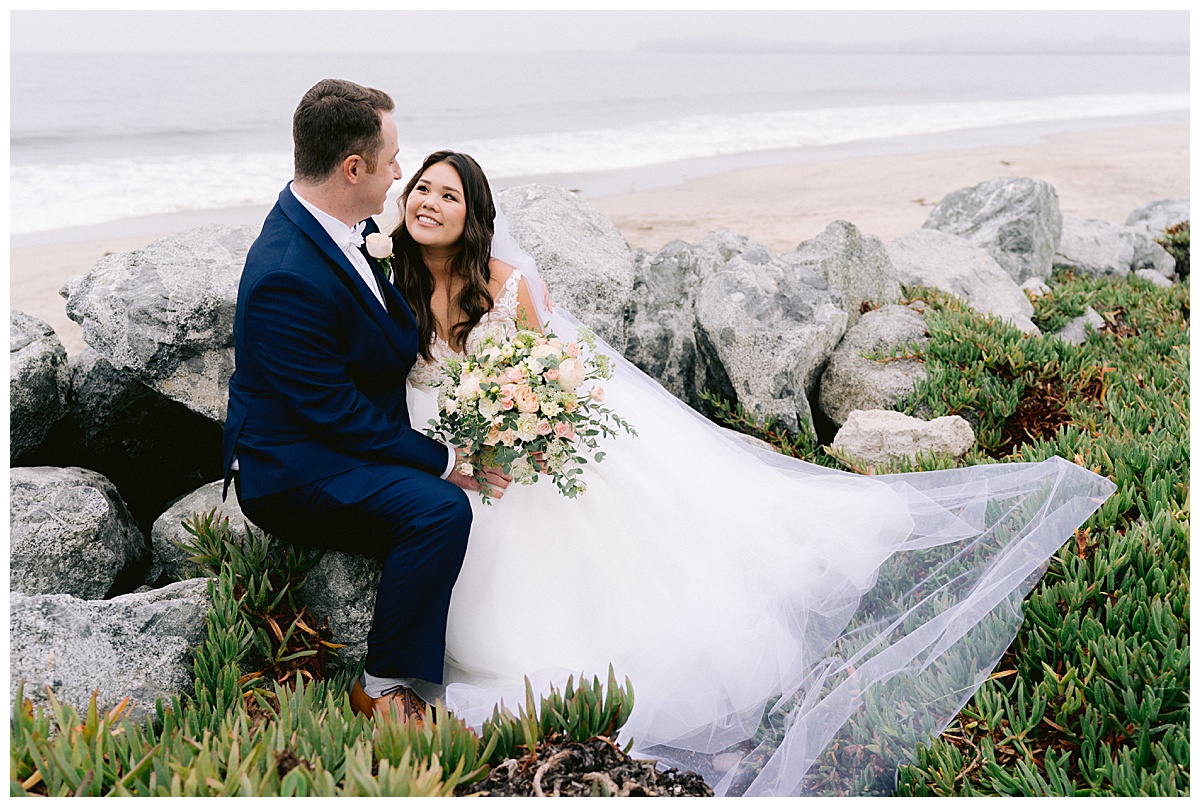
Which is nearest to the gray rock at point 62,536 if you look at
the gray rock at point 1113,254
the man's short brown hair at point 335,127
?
the man's short brown hair at point 335,127

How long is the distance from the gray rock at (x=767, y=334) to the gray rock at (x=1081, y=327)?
2.34 m

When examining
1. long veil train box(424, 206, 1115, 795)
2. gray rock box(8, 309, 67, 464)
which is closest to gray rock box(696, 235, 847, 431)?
long veil train box(424, 206, 1115, 795)

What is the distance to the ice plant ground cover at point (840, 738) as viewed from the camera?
2607mm

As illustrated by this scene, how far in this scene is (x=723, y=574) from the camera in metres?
4.01

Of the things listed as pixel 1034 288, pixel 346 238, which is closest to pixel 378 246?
pixel 346 238

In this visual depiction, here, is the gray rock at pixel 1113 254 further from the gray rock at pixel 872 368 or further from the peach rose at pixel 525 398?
the peach rose at pixel 525 398

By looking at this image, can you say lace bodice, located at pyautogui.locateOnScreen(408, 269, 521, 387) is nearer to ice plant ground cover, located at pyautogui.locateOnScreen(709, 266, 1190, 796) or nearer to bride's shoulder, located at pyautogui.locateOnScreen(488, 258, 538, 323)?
bride's shoulder, located at pyautogui.locateOnScreen(488, 258, 538, 323)

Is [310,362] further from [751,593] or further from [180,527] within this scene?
[751,593]

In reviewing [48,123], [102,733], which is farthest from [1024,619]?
[48,123]

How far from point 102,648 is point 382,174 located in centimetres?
214

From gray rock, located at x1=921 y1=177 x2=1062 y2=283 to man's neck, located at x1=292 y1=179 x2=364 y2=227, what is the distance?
779cm

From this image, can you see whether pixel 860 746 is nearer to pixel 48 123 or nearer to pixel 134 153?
pixel 134 153

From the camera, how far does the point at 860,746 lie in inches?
126
